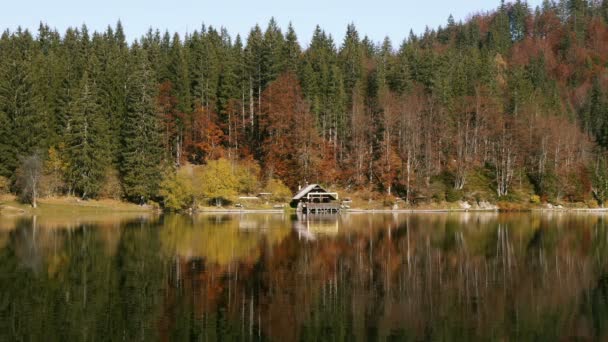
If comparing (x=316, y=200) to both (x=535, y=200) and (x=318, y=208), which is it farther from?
(x=535, y=200)

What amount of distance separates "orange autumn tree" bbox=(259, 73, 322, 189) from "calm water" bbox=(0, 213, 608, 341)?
38716mm

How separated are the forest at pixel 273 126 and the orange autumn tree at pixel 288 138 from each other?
0.68 feet

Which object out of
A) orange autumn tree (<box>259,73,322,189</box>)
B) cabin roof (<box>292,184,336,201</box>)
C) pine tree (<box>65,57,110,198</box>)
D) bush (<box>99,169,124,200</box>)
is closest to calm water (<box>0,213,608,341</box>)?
pine tree (<box>65,57,110,198</box>)

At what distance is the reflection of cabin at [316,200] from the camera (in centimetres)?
8538

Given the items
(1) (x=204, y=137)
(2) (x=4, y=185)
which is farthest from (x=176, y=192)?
(2) (x=4, y=185)

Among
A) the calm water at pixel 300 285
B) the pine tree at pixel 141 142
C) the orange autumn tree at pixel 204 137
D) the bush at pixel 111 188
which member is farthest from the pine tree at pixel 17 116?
the calm water at pixel 300 285

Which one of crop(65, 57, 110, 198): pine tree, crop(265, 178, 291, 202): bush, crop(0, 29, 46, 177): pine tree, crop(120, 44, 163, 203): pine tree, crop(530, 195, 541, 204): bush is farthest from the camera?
crop(530, 195, 541, 204): bush

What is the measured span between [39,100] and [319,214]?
130 feet

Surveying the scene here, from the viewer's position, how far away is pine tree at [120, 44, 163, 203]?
3354 inches

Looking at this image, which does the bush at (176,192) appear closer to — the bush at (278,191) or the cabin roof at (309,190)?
the bush at (278,191)

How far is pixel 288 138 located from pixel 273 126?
2969 millimetres

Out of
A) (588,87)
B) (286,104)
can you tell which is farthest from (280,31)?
(588,87)

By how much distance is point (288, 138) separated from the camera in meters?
97.0

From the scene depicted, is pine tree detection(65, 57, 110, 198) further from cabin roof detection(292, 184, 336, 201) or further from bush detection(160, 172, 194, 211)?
cabin roof detection(292, 184, 336, 201)
